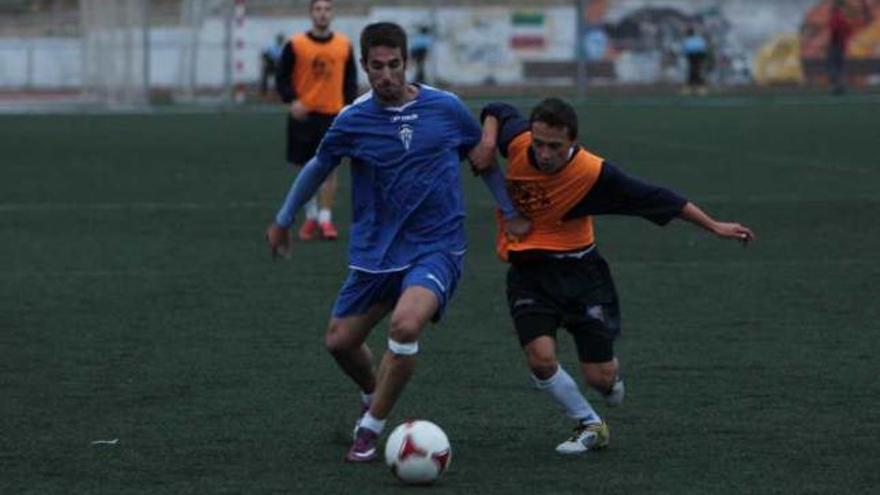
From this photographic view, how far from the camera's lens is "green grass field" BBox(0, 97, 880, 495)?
25.2 ft

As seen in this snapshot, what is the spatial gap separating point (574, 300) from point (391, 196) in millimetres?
870

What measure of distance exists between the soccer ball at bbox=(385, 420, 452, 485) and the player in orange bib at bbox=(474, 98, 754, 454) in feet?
2.84

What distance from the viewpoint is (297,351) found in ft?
35.3

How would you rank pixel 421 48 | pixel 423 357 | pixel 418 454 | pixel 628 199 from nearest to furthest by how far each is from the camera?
pixel 418 454
pixel 628 199
pixel 423 357
pixel 421 48

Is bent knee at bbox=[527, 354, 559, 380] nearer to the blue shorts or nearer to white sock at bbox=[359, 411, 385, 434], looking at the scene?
the blue shorts

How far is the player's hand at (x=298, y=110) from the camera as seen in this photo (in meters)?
17.1

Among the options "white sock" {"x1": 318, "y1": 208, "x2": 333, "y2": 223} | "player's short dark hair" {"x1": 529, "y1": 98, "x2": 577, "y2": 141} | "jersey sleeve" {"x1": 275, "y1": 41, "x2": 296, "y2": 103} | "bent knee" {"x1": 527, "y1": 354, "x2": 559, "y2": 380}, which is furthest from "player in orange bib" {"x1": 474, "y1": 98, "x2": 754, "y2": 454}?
"jersey sleeve" {"x1": 275, "y1": 41, "x2": 296, "y2": 103}

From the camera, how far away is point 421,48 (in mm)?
48219

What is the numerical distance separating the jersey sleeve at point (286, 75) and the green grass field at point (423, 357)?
3.88 feet

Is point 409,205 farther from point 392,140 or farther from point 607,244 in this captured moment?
point 607,244

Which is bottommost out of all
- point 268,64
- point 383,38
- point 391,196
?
point 268,64

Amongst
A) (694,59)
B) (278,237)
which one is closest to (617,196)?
(278,237)

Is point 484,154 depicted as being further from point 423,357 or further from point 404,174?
point 423,357

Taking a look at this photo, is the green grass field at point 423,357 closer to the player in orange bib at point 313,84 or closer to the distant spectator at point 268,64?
the player in orange bib at point 313,84
